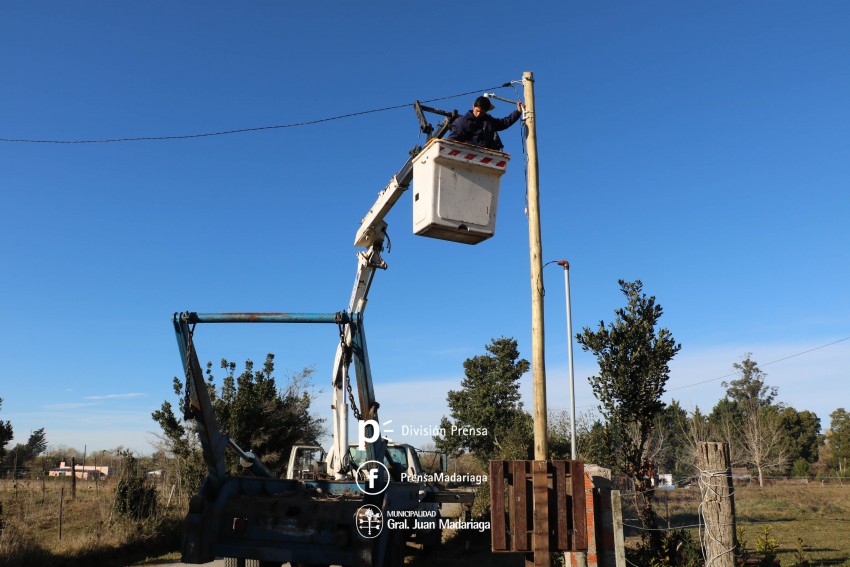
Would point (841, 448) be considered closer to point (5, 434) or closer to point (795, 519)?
point (795, 519)

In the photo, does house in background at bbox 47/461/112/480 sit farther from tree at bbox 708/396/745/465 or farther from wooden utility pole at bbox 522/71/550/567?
tree at bbox 708/396/745/465

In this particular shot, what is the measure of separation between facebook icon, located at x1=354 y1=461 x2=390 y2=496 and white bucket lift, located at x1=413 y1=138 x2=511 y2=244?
3610 mm

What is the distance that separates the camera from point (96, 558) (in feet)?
45.8

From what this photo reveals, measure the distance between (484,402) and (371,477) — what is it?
1042 inches

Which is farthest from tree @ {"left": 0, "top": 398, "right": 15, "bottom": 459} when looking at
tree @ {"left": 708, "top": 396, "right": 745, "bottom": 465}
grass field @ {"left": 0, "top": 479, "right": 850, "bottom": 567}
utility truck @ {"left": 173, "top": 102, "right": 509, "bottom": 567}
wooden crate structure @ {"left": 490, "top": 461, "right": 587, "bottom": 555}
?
tree @ {"left": 708, "top": 396, "right": 745, "bottom": 465}

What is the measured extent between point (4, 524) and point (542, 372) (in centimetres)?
1235

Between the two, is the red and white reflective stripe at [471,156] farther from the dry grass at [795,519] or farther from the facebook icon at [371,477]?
the dry grass at [795,519]

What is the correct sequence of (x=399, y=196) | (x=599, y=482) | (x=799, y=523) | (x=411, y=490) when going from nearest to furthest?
(x=599, y=482)
(x=411, y=490)
(x=399, y=196)
(x=799, y=523)

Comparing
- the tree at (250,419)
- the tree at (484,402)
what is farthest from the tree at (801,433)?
the tree at (250,419)

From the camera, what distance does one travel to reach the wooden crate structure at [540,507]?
539 cm

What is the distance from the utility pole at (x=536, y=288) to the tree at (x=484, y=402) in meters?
25.8

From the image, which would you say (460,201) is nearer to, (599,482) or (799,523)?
(599,482)

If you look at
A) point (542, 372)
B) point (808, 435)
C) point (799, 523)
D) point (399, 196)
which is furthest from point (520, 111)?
point (808, 435)

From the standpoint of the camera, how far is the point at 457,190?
24.1ft
